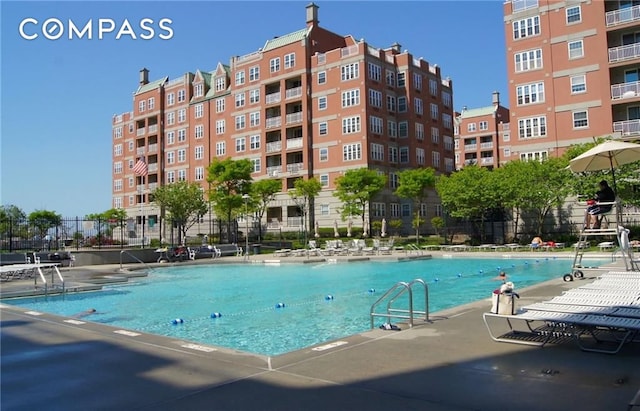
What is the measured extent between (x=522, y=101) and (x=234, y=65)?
117 ft

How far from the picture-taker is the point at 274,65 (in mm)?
59281

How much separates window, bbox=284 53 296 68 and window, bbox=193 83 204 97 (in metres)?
17.6

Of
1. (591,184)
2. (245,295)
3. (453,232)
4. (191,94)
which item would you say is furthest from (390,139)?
(245,295)

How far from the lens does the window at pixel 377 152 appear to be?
173ft

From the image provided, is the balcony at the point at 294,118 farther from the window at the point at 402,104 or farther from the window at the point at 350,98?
the window at the point at 402,104

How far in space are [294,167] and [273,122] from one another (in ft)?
21.1

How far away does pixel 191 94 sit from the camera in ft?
238

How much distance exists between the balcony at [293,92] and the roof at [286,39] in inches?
213

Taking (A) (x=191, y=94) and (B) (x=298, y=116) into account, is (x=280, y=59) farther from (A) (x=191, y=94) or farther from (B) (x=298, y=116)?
(A) (x=191, y=94)

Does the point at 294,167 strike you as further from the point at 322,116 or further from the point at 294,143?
the point at 322,116

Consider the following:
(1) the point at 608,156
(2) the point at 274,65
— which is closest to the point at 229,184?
(2) the point at 274,65

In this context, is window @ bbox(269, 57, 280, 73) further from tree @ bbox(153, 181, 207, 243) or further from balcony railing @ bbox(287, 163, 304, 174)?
tree @ bbox(153, 181, 207, 243)

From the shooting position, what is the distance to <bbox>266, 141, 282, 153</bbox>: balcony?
2327 inches

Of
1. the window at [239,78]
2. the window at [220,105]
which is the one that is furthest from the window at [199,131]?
the window at [239,78]
